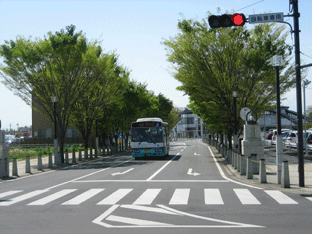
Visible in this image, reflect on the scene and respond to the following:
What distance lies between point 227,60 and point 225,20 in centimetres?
1660

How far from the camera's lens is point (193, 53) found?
86.8ft

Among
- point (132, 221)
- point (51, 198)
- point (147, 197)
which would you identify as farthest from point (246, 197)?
point (51, 198)

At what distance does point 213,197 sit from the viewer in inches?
444

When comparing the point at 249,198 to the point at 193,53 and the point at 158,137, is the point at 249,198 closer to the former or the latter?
the point at 193,53

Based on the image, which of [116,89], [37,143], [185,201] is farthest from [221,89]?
[37,143]

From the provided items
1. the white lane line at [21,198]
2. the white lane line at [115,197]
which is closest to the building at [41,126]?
the white lane line at [21,198]

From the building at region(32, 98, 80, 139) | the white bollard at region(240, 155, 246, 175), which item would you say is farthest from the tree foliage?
the building at region(32, 98, 80, 139)

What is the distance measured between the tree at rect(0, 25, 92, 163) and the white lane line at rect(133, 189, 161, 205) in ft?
54.2

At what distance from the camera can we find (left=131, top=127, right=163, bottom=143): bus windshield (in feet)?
98.4

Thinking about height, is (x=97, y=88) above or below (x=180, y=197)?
above

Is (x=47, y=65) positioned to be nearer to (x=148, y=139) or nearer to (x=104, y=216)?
(x=148, y=139)

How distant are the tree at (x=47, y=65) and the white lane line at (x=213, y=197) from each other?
17.5m

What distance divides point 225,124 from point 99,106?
37.2 feet

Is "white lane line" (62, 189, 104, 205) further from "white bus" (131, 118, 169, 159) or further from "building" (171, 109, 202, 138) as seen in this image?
"building" (171, 109, 202, 138)
